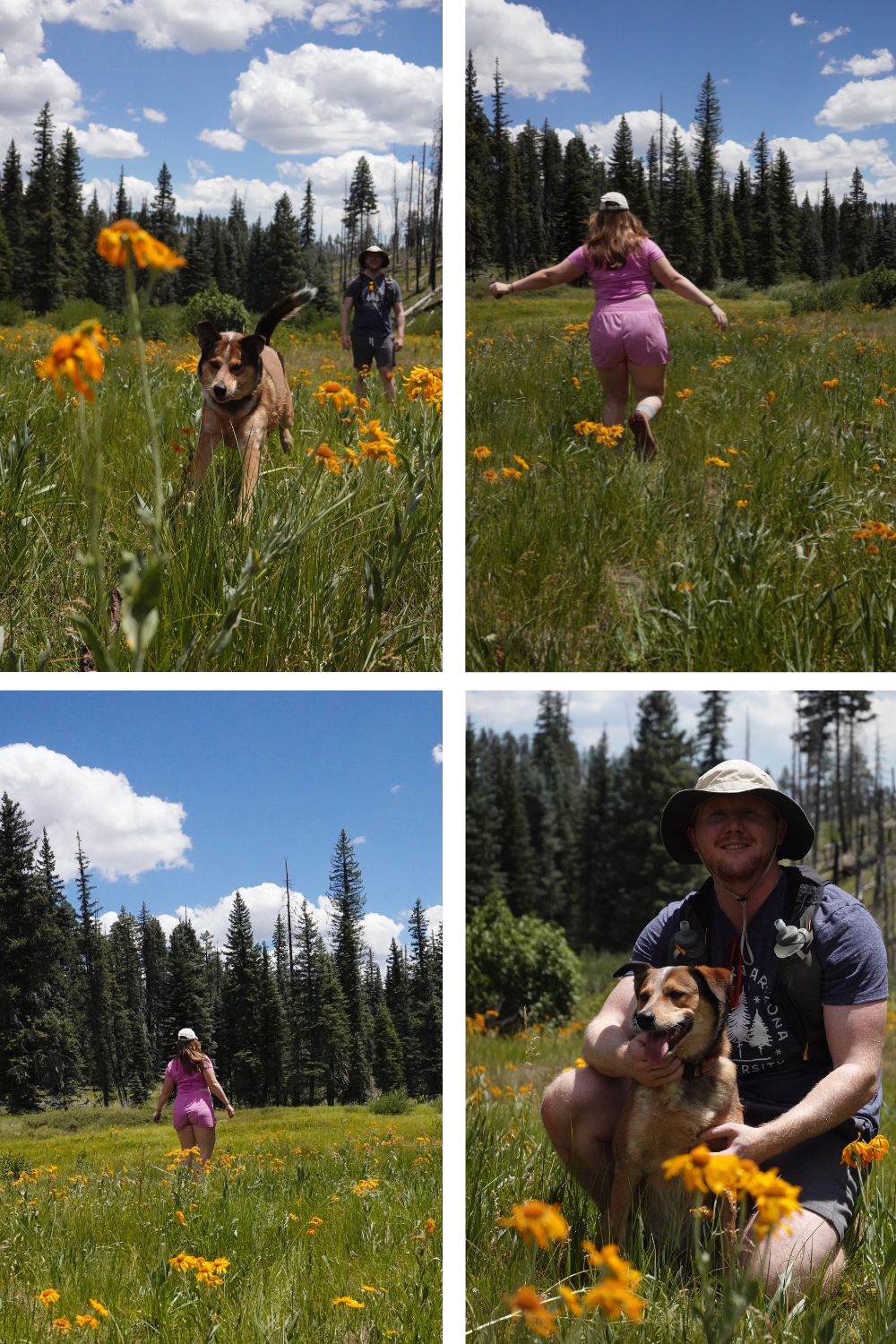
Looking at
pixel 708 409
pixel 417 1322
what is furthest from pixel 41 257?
pixel 417 1322

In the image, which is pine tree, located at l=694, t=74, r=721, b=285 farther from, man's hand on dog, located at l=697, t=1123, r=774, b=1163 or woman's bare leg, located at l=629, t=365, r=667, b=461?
man's hand on dog, located at l=697, t=1123, r=774, b=1163

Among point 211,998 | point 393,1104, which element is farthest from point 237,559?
point 393,1104

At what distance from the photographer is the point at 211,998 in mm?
3281

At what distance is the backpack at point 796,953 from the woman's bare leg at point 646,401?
1.97 metres

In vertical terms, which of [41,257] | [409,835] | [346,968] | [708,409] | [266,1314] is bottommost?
[266,1314]

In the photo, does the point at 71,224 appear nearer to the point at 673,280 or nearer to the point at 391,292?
the point at 391,292

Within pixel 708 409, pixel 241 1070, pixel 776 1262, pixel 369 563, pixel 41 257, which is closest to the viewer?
pixel 776 1262

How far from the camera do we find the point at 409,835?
2627mm

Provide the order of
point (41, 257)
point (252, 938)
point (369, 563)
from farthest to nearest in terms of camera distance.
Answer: point (41, 257) → point (252, 938) → point (369, 563)

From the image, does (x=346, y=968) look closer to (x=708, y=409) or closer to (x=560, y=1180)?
(x=560, y=1180)

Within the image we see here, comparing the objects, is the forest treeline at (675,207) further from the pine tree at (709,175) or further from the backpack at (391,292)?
the backpack at (391,292)

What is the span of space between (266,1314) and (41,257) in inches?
858

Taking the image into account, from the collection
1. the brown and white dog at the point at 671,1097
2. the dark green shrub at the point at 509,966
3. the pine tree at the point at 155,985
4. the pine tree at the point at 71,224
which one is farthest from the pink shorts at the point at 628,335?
the pine tree at the point at 71,224

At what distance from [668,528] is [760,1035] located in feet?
5.79
